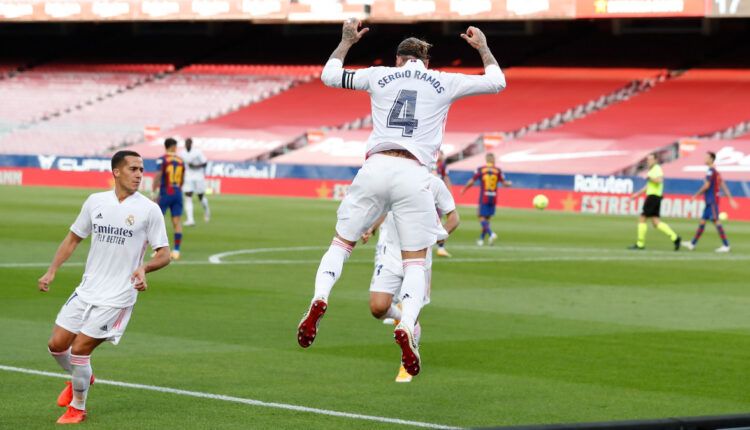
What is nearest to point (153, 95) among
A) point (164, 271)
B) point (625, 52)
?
point (625, 52)

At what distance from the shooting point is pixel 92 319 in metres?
9.02

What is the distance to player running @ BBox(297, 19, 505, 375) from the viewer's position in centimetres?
932

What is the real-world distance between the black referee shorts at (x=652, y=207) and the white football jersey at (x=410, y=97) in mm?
19462

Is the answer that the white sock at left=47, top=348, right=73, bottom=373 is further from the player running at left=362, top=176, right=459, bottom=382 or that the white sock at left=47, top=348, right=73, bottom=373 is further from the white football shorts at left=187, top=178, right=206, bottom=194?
the white football shorts at left=187, top=178, right=206, bottom=194

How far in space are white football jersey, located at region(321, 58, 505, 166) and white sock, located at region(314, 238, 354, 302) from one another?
73 cm

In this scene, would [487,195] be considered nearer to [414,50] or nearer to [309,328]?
[414,50]

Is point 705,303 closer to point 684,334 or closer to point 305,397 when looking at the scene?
point 684,334

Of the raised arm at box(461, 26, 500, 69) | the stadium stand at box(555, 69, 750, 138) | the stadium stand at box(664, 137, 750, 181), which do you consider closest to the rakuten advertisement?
the stadium stand at box(555, 69, 750, 138)

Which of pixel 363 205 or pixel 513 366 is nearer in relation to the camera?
pixel 363 205

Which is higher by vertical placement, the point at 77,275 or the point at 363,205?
the point at 363,205

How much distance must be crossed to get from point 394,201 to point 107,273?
2028 millimetres

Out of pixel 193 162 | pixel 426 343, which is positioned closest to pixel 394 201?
pixel 426 343

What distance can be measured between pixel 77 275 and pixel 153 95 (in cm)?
4846

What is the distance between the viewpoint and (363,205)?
9.44 meters
